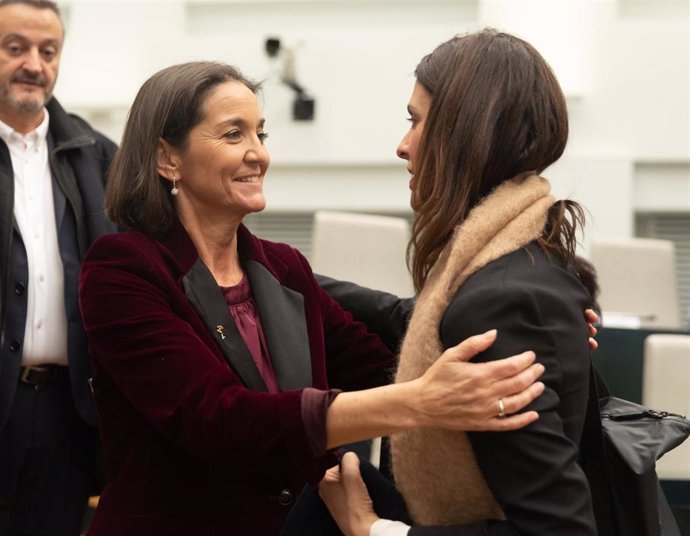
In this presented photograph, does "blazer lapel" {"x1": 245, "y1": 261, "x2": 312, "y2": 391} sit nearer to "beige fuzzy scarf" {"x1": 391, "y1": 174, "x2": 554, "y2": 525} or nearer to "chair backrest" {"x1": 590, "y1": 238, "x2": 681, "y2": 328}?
"beige fuzzy scarf" {"x1": 391, "y1": 174, "x2": 554, "y2": 525}

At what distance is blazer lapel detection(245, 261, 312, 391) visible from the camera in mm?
2250

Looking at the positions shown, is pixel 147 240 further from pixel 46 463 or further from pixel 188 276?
pixel 46 463

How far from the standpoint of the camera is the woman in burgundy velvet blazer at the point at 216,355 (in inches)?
76.6

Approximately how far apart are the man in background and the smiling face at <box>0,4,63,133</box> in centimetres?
1

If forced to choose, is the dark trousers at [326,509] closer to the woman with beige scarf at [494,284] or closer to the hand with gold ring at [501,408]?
the woman with beige scarf at [494,284]

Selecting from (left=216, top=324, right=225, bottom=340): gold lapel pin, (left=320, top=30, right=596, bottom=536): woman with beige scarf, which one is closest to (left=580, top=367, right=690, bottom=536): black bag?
(left=320, top=30, right=596, bottom=536): woman with beige scarf

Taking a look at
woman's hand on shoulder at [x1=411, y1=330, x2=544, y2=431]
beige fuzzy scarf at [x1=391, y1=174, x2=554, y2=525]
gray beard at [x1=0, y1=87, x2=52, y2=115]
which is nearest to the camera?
woman's hand on shoulder at [x1=411, y1=330, x2=544, y2=431]

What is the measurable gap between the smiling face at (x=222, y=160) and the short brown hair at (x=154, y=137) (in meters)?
0.02

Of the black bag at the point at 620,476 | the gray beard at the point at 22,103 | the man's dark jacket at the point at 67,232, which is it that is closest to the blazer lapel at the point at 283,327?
the black bag at the point at 620,476

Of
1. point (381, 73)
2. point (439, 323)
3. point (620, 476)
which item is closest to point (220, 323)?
point (439, 323)

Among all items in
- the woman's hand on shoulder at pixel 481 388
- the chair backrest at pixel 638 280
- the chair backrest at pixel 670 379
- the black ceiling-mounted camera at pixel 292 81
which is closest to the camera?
the woman's hand on shoulder at pixel 481 388

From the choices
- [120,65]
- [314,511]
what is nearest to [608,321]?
[314,511]

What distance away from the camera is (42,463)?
10.0 feet

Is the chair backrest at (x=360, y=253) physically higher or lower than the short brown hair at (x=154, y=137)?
lower
